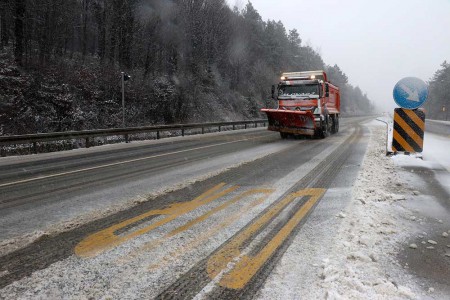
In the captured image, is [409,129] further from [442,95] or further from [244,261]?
[442,95]

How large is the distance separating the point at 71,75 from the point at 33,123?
6.74 metres

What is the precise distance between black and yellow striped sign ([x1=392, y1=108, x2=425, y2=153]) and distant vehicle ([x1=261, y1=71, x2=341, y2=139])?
6.14 m

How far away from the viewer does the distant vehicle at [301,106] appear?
15.8 meters

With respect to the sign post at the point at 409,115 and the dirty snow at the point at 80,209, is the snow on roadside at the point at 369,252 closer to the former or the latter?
the dirty snow at the point at 80,209

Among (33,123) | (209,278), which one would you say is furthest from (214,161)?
(33,123)

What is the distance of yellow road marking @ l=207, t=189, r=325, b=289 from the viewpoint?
275cm

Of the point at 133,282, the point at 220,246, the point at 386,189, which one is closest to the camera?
the point at 133,282

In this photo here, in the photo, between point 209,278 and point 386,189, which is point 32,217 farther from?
point 386,189

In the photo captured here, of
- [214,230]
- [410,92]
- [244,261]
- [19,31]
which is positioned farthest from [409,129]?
[19,31]

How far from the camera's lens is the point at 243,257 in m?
3.15

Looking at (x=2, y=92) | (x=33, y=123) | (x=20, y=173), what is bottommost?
(x=20, y=173)

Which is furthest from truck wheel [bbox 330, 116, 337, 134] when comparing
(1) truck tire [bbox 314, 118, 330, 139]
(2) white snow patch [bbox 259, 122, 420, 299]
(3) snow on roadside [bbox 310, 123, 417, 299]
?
(2) white snow patch [bbox 259, 122, 420, 299]

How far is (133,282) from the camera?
2672 mm

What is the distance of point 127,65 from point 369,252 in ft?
111
